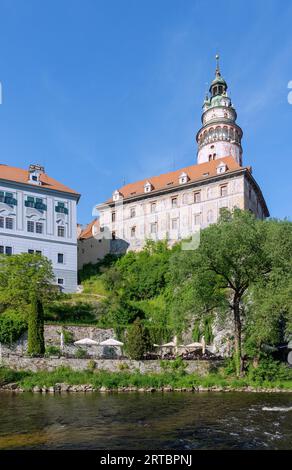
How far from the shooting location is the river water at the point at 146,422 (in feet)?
43.9

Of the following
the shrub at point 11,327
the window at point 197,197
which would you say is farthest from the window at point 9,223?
the window at point 197,197

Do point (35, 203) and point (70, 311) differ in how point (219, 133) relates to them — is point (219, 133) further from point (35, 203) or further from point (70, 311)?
point (70, 311)

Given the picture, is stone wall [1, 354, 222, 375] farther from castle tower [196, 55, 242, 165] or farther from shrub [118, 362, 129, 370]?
castle tower [196, 55, 242, 165]

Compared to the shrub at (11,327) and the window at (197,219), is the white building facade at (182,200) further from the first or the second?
the shrub at (11,327)

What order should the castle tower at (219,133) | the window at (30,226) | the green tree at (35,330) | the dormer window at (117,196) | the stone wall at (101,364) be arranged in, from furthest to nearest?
the castle tower at (219,133), the dormer window at (117,196), the window at (30,226), the green tree at (35,330), the stone wall at (101,364)

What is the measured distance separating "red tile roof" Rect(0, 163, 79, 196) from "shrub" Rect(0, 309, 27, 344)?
19254 millimetres

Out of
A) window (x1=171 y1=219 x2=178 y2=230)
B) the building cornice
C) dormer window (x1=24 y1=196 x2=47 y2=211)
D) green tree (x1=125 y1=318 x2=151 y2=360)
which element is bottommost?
green tree (x1=125 y1=318 x2=151 y2=360)

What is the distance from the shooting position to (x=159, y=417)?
58.1 ft

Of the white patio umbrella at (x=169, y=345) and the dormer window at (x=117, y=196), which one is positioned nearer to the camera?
the white patio umbrella at (x=169, y=345)

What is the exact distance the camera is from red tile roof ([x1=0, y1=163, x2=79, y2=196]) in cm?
4941

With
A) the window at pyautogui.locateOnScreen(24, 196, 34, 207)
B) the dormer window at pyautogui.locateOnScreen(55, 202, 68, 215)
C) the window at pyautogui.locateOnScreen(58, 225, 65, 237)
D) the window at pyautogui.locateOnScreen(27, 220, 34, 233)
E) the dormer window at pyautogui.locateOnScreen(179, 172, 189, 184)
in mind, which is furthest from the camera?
the dormer window at pyautogui.locateOnScreen(179, 172, 189, 184)

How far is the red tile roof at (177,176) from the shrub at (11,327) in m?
33.2

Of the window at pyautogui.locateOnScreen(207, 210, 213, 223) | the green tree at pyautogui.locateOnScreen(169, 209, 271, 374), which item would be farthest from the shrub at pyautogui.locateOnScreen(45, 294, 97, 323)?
the window at pyautogui.locateOnScreen(207, 210, 213, 223)
